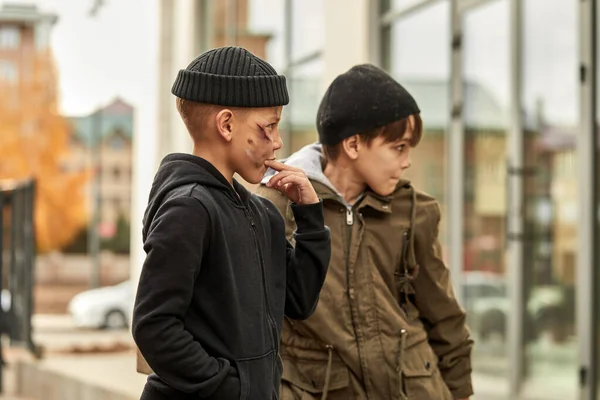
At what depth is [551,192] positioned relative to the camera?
22.3ft

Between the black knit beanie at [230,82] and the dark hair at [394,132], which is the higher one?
the black knit beanie at [230,82]

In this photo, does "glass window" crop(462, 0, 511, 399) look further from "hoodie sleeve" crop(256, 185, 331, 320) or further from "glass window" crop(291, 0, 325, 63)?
"hoodie sleeve" crop(256, 185, 331, 320)

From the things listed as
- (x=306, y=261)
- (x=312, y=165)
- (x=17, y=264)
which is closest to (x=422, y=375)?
(x=312, y=165)

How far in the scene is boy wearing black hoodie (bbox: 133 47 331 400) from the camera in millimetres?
2117

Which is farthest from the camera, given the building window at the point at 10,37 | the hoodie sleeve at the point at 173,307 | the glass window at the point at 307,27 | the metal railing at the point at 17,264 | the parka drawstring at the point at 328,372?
the building window at the point at 10,37

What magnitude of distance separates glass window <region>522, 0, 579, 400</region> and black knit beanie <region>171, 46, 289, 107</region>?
4.35 meters

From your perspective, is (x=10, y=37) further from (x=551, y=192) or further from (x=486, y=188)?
(x=551, y=192)

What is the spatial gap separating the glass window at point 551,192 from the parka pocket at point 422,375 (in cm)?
348

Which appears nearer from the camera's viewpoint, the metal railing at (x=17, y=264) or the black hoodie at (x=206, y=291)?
the black hoodie at (x=206, y=291)

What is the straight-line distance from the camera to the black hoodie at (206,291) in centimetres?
211

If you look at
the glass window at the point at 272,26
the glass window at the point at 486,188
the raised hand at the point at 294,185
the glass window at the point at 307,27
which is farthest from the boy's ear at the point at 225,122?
the glass window at the point at 272,26

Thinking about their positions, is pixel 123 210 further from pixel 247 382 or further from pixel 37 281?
pixel 247 382

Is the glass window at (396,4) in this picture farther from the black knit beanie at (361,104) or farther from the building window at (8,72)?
the building window at (8,72)

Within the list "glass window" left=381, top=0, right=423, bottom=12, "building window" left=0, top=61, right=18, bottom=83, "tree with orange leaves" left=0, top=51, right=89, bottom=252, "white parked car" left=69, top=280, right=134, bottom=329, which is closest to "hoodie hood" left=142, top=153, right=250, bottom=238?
"glass window" left=381, top=0, right=423, bottom=12
